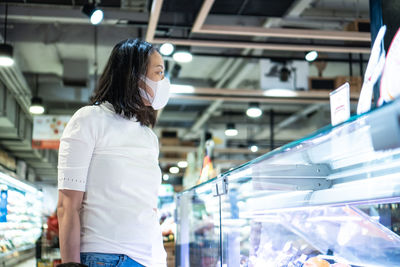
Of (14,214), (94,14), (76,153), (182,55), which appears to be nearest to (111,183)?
(76,153)

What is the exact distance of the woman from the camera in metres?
1.48

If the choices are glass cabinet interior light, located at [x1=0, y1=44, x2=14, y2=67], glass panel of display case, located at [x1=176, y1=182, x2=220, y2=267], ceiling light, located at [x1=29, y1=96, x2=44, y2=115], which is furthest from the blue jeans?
ceiling light, located at [x1=29, y1=96, x2=44, y2=115]

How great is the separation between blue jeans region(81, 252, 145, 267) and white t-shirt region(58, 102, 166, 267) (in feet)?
0.05

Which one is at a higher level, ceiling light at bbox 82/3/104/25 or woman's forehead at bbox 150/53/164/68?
ceiling light at bbox 82/3/104/25

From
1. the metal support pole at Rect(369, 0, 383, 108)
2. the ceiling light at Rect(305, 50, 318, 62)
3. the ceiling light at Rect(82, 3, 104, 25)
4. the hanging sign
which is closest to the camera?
the metal support pole at Rect(369, 0, 383, 108)

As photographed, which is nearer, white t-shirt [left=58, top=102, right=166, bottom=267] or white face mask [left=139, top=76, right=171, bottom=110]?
white t-shirt [left=58, top=102, right=166, bottom=267]

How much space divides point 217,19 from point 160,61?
21.4 feet

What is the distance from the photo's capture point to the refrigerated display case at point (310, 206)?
5.10ft

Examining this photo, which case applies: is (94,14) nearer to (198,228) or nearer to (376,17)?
A: (198,228)

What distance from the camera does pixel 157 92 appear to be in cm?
174

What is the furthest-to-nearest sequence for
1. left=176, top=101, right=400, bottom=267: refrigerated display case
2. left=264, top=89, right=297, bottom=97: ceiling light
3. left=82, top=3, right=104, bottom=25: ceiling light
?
left=264, top=89, right=297, bottom=97: ceiling light
left=82, top=3, right=104, bottom=25: ceiling light
left=176, top=101, right=400, bottom=267: refrigerated display case

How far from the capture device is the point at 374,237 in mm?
2336

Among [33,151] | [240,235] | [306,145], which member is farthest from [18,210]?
[33,151]

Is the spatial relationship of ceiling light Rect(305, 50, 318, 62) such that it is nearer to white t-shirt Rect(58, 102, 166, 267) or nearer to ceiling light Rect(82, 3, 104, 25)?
ceiling light Rect(82, 3, 104, 25)
